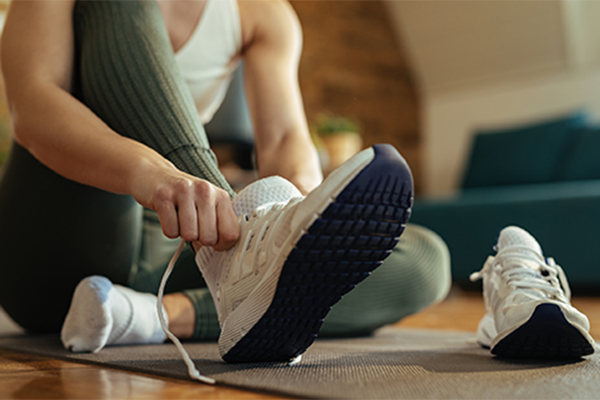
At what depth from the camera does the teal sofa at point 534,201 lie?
6.93 feet

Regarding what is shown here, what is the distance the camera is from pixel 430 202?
8.75ft

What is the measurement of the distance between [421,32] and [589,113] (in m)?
1.15

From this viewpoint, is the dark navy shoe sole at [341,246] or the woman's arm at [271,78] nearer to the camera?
the dark navy shoe sole at [341,246]

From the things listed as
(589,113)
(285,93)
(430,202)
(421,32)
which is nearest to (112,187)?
(285,93)

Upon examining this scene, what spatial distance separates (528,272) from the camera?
642mm

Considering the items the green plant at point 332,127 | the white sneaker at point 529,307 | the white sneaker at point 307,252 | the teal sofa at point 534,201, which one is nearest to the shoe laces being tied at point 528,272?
the white sneaker at point 529,307

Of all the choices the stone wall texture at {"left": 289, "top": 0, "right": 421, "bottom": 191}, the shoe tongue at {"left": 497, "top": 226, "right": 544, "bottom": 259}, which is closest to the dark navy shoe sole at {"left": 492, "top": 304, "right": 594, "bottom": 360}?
the shoe tongue at {"left": 497, "top": 226, "right": 544, "bottom": 259}

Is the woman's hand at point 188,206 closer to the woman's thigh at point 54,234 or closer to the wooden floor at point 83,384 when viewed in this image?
the wooden floor at point 83,384

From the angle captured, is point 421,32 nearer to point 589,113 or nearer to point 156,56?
point 589,113

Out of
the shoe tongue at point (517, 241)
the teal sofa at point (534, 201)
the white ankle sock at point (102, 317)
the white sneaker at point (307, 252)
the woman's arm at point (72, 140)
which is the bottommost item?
the teal sofa at point (534, 201)

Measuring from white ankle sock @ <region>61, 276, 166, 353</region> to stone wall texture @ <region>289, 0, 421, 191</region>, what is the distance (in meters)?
2.78

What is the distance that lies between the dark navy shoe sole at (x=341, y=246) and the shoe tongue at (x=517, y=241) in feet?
0.88

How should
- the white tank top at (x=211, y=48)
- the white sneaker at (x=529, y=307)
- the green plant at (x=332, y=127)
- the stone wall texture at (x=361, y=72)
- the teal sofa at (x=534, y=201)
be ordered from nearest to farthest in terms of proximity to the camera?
the white sneaker at (x=529, y=307) < the white tank top at (x=211, y=48) < the teal sofa at (x=534, y=201) < the green plant at (x=332, y=127) < the stone wall texture at (x=361, y=72)

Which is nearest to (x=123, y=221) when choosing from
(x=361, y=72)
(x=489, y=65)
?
(x=361, y=72)
